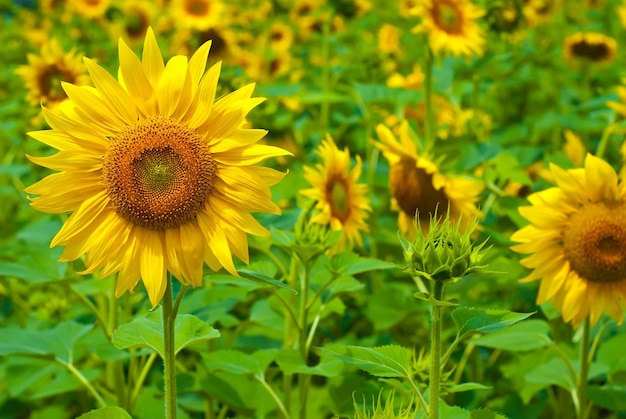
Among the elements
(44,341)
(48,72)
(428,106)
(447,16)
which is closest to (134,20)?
(48,72)

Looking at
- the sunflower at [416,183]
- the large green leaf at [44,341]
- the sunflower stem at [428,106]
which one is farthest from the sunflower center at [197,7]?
the large green leaf at [44,341]

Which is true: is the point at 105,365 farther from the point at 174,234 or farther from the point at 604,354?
the point at 604,354

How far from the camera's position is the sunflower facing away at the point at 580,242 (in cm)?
169

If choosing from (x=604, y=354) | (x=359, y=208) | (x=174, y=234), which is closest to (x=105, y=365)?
(x=359, y=208)

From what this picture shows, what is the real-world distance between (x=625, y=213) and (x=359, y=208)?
0.67 m

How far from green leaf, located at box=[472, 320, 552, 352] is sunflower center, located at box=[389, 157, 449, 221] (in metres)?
0.41

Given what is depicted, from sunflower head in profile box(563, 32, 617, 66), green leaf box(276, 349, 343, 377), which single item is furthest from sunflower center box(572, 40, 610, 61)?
Answer: green leaf box(276, 349, 343, 377)

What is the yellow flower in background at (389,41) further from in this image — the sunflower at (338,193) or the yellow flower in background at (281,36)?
the sunflower at (338,193)

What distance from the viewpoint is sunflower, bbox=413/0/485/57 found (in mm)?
2525

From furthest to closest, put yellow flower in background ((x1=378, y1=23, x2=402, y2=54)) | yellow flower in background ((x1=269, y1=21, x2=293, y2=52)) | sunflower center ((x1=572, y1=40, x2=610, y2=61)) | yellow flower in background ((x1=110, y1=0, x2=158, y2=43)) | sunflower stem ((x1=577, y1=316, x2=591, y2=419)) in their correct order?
yellow flower in background ((x1=269, y1=21, x2=293, y2=52)) < yellow flower in background ((x1=110, y1=0, x2=158, y2=43)) < yellow flower in background ((x1=378, y1=23, x2=402, y2=54)) < sunflower center ((x1=572, y1=40, x2=610, y2=61)) < sunflower stem ((x1=577, y1=316, x2=591, y2=419))

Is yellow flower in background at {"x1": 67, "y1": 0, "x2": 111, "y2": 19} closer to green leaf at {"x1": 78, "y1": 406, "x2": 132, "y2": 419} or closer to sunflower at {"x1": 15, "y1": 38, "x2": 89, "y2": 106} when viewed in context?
sunflower at {"x1": 15, "y1": 38, "x2": 89, "y2": 106}

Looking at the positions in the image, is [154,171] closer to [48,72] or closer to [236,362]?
[236,362]

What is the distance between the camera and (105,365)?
234 cm

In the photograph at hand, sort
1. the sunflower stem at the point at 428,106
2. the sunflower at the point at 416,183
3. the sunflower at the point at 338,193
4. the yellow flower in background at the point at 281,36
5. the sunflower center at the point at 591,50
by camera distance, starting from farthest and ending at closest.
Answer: the yellow flower in background at the point at 281,36, the sunflower center at the point at 591,50, the sunflower stem at the point at 428,106, the sunflower at the point at 416,183, the sunflower at the point at 338,193
